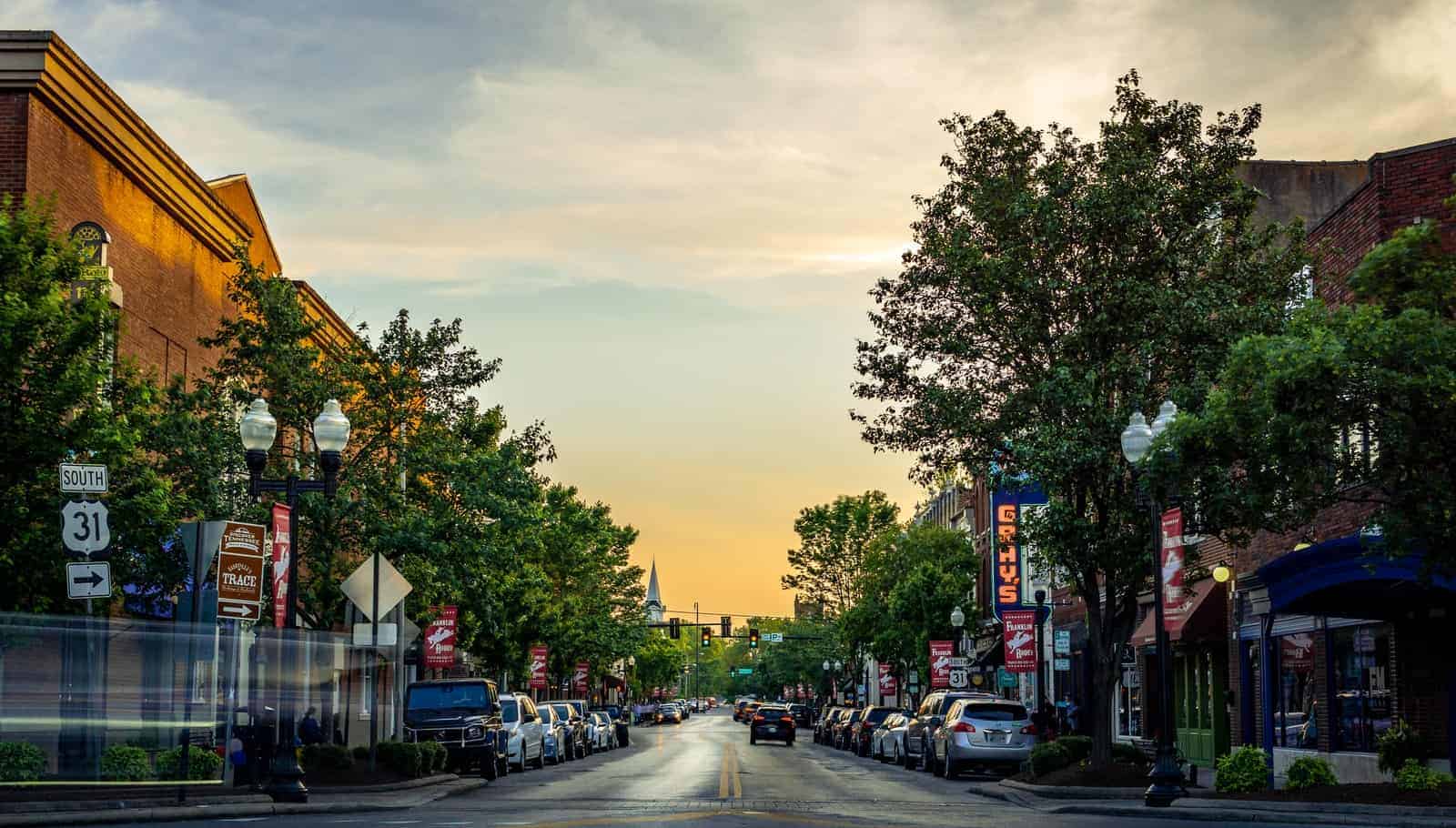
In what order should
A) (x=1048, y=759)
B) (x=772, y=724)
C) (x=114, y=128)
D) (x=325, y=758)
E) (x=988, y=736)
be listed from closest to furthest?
(x=325, y=758) → (x=1048, y=759) → (x=114, y=128) → (x=988, y=736) → (x=772, y=724)

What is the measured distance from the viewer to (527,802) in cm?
2403

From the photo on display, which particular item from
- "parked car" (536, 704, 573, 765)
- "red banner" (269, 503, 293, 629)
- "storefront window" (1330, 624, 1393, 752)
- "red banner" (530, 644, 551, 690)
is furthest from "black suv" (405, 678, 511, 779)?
"red banner" (530, 644, 551, 690)

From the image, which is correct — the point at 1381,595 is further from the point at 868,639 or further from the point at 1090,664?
the point at 868,639

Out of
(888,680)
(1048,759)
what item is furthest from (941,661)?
(888,680)

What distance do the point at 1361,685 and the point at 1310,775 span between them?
621 centimetres

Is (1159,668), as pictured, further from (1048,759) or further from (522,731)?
(522,731)

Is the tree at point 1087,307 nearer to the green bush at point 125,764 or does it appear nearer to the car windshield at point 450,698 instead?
the car windshield at point 450,698

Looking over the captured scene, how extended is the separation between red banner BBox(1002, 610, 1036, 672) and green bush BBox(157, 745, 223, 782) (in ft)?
70.7

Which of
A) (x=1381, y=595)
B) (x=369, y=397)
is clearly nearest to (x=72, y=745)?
(x=369, y=397)

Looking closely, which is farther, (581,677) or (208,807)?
(581,677)

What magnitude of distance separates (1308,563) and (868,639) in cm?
6059

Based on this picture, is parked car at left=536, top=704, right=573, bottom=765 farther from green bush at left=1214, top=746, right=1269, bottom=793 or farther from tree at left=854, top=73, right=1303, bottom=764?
green bush at left=1214, top=746, right=1269, bottom=793

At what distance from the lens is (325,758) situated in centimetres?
2717

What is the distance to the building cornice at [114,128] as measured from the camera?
2784 centimetres
